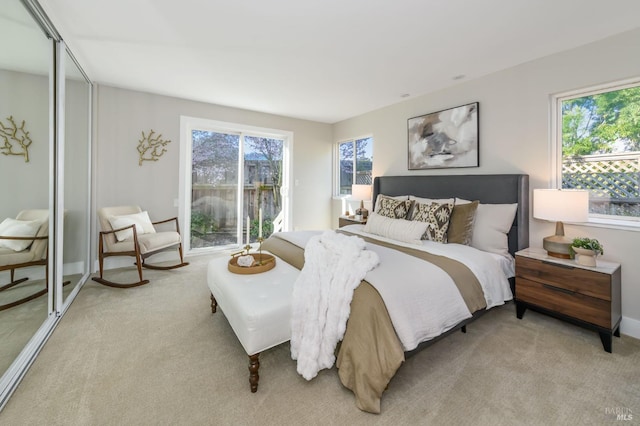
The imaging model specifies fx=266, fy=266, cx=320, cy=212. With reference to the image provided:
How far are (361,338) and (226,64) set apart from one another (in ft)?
9.91

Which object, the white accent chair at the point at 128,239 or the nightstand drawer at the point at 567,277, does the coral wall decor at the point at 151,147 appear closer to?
the white accent chair at the point at 128,239

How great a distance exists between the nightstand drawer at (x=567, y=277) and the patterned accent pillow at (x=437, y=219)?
669 millimetres

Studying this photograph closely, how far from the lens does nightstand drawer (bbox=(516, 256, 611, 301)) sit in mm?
A: 1964

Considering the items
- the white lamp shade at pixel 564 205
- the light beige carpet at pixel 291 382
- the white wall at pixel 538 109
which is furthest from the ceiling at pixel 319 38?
the light beige carpet at pixel 291 382

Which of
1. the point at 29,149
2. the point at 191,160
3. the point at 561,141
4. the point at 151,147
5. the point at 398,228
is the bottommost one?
the point at 398,228

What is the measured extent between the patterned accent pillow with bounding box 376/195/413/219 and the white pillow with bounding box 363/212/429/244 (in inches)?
7.1

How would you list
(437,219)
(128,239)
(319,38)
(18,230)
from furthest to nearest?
(128,239), (437,219), (319,38), (18,230)

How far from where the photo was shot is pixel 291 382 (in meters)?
1.63

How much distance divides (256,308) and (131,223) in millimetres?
2739

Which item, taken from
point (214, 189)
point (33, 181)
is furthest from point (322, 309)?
point (214, 189)

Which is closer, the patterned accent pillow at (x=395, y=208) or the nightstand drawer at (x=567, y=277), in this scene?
the nightstand drawer at (x=567, y=277)

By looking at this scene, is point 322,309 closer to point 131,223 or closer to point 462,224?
point 462,224

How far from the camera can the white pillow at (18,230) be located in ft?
5.28

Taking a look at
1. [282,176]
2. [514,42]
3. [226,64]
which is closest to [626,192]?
[514,42]
